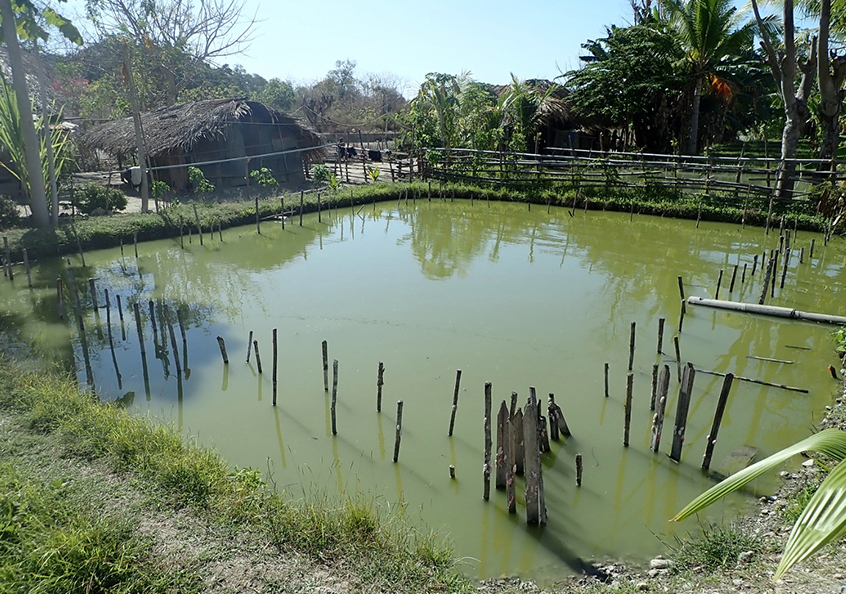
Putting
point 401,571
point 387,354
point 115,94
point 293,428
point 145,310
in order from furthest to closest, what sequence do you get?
point 115,94, point 145,310, point 387,354, point 293,428, point 401,571

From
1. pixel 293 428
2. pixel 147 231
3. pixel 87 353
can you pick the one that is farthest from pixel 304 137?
pixel 293 428

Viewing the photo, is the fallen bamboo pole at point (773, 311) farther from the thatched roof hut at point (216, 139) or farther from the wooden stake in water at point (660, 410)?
the thatched roof hut at point (216, 139)

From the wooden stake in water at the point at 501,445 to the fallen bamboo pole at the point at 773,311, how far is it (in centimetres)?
403

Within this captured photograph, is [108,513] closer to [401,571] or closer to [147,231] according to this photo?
[401,571]

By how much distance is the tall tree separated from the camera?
9.30 meters

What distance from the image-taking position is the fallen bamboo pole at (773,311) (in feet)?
21.1

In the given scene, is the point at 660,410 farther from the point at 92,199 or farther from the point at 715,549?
the point at 92,199

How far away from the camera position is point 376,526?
352cm

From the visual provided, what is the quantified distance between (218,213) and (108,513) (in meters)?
9.27

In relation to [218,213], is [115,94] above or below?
above

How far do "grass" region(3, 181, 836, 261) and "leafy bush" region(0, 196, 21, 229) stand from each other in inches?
13.8

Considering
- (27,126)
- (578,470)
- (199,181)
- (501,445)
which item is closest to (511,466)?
(501,445)

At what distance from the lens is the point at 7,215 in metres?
10.7

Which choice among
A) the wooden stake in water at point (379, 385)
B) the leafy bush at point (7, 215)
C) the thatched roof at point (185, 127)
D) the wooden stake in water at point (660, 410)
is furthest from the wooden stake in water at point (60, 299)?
the thatched roof at point (185, 127)
